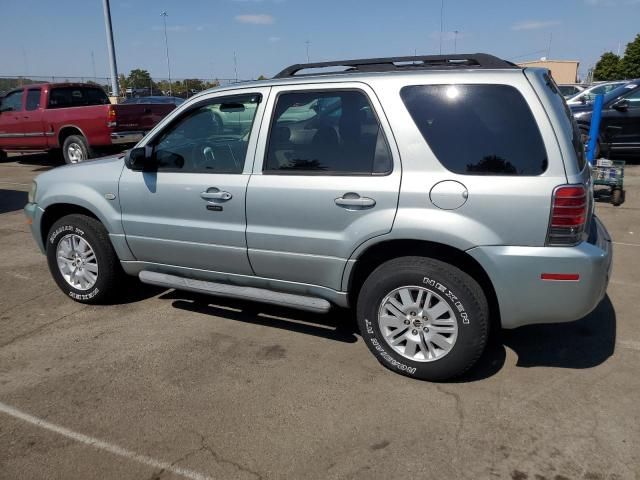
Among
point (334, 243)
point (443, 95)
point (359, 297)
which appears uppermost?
point (443, 95)

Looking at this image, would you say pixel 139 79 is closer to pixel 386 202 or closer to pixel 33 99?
pixel 33 99

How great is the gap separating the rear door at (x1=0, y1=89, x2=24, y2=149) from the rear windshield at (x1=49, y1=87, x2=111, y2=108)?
0.99 m

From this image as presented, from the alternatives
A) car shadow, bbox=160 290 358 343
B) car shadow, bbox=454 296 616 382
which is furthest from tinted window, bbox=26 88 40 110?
car shadow, bbox=454 296 616 382

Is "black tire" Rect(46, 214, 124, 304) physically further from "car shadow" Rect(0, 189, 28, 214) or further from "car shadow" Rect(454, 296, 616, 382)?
"car shadow" Rect(0, 189, 28, 214)

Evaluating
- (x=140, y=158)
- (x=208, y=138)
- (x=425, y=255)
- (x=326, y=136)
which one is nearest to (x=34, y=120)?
(x=140, y=158)

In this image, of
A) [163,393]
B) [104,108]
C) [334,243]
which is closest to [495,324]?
Result: [334,243]

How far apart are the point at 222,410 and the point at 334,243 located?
1.21 m

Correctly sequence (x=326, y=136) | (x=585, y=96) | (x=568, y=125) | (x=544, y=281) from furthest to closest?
(x=585, y=96)
(x=326, y=136)
(x=568, y=125)
(x=544, y=281)

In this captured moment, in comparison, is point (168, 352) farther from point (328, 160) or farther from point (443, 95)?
point (443, 95)

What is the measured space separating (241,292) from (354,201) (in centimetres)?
115

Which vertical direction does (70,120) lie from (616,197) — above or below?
above

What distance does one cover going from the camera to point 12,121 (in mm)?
12656

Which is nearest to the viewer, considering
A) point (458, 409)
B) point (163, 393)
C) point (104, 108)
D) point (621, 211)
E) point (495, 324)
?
point (458, 409)

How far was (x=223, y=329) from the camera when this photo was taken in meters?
4.12
